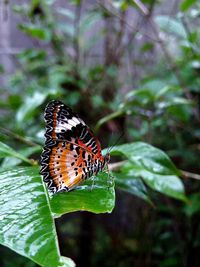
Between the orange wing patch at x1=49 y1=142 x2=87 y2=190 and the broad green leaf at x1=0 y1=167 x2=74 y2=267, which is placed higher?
the orange wing patch at x1=49 y1=142 x2=87 y2=190

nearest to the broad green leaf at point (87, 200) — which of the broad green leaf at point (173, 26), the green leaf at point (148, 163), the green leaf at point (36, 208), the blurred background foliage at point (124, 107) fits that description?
the green leaf at point (36, 208)

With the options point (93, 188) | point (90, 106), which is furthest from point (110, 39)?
point (93, 188)

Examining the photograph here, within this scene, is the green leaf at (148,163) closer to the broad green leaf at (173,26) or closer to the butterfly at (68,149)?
the butterfly at (68,149)

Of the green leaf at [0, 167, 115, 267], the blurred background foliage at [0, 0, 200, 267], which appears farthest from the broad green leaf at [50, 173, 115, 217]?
the blurred background foliage at [0, 0, 200, 267]

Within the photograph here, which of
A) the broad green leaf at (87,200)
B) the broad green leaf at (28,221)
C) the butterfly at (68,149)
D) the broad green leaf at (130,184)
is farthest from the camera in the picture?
the broad green leaf at (130,184)

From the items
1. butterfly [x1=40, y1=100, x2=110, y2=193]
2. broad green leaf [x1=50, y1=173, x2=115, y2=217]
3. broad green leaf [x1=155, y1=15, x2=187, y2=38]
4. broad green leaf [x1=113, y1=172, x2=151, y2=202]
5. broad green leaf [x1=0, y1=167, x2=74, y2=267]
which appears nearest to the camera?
broad green leaf [x1=0, y1=167, x2=74, y2=267]

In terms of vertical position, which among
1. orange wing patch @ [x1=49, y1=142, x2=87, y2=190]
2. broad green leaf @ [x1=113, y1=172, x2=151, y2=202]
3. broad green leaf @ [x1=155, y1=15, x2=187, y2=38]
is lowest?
broad green leaf @ [x1=113, y1=172, x2=151, y2=202]

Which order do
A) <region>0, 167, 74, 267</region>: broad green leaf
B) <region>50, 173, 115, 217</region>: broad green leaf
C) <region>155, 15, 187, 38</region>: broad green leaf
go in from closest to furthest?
<region>0, 167, 74, 267</region>: broad green leaf, <region>50, 173, 115, 217</region>: broad green leaf, <region>155, 15, 187, 38</region>: broad green leaf

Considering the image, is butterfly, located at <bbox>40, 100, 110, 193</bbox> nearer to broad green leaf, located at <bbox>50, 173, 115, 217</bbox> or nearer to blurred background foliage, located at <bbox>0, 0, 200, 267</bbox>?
broad green leaf, located at <bbox>50, 173, 115, 217</bbox>
